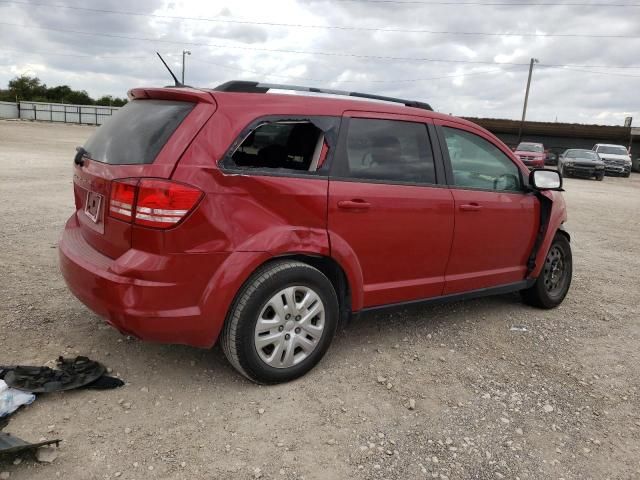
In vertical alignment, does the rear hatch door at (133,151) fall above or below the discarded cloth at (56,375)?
above

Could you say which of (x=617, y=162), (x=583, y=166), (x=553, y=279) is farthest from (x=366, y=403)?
(x=617, y=162)

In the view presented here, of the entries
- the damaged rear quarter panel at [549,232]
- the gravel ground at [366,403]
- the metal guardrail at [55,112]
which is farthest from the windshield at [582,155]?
the metal guardrail at [55,112]

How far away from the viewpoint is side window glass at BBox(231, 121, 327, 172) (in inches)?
121

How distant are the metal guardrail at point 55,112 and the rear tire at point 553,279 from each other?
5109 cm

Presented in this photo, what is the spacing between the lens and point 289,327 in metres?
3.12

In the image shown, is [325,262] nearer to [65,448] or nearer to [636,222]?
[65,448]

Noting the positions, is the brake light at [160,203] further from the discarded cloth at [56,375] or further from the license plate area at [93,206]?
the discarded cloth at [56,375]

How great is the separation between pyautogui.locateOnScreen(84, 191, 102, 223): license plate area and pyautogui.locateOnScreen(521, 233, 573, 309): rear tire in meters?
3.61

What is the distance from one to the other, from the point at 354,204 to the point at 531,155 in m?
24.3

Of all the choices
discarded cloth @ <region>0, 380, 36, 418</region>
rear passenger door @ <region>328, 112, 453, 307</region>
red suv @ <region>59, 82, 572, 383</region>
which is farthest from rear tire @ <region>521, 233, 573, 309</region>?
discarded cloth @ <region>0, 380, 36, 418</region>

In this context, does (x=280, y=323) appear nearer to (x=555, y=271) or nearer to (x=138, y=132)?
(x=138, y=132)

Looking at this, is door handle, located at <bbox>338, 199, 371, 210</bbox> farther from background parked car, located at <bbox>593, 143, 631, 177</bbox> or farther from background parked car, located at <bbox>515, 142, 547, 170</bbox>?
background parked car, located at <bbox>593, 143, 631, 177</bbox>

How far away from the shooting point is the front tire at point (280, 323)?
9.62ft

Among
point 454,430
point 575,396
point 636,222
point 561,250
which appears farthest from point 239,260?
point 636,222
